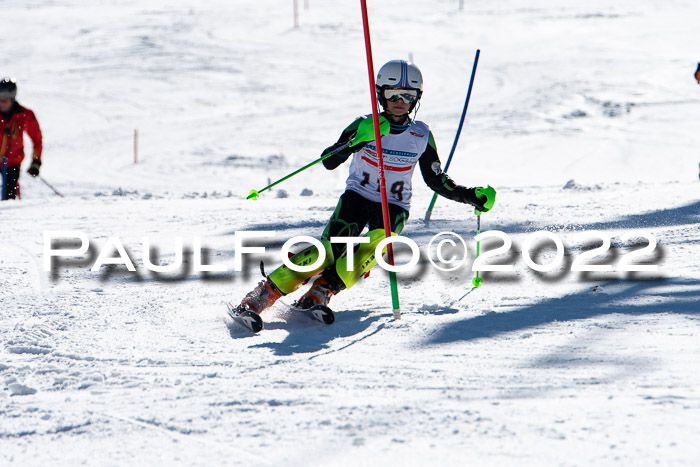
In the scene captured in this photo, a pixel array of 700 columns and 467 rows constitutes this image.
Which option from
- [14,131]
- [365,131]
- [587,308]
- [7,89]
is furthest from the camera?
[14,131]

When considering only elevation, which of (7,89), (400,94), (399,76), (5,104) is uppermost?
(399,76)

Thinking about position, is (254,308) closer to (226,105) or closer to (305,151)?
(305,151)

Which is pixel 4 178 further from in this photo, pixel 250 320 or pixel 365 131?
pixel 250 320

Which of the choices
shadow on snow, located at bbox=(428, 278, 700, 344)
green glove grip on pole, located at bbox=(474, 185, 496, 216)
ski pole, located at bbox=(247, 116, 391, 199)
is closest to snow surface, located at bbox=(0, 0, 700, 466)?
shadow on snow, located at bbox=(428, 278, 700, 344)

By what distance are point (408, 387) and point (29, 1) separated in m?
39.2

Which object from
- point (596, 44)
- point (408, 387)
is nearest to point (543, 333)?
point (408, 387)

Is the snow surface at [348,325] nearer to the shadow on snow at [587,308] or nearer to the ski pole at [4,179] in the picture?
the shadow on snow at [587,308]

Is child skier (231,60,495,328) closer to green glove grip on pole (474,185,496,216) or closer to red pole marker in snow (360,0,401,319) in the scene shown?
green glove grip on pole (474,185,496,216)

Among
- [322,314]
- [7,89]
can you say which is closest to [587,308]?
[322,314]

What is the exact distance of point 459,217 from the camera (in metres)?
7.87

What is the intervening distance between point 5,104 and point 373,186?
6.38 meters

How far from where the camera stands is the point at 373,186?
508cm

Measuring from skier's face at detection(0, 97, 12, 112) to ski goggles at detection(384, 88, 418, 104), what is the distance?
639cm

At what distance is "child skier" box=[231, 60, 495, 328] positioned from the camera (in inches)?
180
